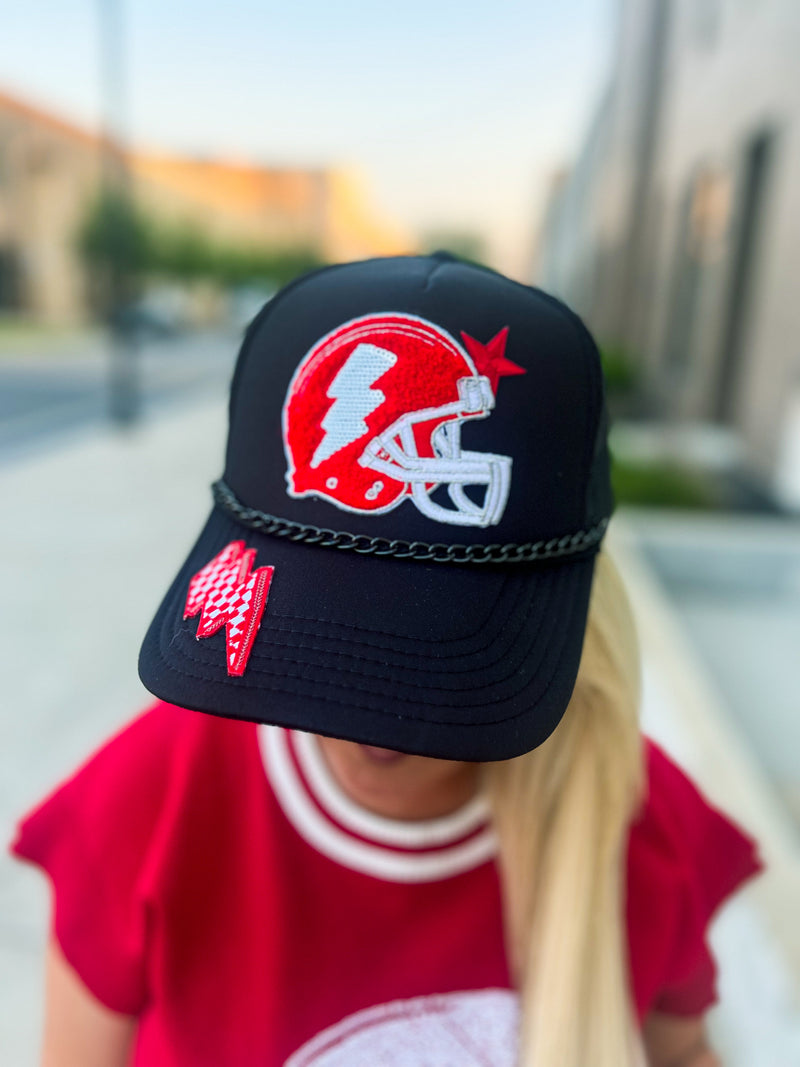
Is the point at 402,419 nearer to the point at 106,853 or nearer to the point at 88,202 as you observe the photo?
the point at 106,853

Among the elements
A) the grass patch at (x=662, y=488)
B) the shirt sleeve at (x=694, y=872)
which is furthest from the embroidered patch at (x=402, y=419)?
the grass patch at (x=662, y=488)

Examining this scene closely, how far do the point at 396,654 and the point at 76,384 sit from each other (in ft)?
51.3

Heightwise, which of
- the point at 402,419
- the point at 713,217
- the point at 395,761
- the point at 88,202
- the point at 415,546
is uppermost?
the point at 402,419

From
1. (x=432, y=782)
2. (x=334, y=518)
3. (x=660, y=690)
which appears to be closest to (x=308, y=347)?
(x=334, y=518)

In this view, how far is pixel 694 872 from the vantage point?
1047mm

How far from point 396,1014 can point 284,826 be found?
243 millimetres

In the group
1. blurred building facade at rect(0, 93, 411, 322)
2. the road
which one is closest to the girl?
the road

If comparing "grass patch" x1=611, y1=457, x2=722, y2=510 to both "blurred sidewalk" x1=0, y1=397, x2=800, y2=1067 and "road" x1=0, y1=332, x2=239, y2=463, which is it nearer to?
"blurred sidewalk" x1=0, y1=397, x2=800, y2=1067

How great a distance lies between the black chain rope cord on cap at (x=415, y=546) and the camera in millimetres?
767

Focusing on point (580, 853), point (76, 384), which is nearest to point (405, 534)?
point (580, 853)

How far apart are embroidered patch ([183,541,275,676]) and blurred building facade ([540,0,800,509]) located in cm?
627

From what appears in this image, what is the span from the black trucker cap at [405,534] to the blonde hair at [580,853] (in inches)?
7.0

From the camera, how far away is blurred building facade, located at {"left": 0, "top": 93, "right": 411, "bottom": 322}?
110 feet

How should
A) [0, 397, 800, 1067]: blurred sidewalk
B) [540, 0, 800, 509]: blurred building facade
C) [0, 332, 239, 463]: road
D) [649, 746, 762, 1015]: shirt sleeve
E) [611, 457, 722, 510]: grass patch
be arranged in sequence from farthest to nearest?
1. [0, 332, 239, 463]: road
2. [540, 0, 800, 509]: blurred building facade
3. [611, 457, 722, 510]: grass patch
4. [0, 397, 800, 1067]: blurred sidewalk
5. [649, 746, 762, 1015]: shirt sleeve
